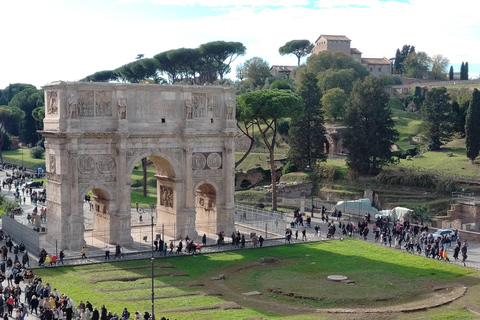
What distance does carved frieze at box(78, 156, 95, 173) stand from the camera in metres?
43.2

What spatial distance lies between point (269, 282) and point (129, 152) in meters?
14.1

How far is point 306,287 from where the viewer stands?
117ft

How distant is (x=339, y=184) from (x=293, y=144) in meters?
7.38

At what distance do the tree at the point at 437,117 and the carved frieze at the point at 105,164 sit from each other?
44.3 metres

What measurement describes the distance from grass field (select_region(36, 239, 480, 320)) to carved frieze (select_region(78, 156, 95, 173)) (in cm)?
695

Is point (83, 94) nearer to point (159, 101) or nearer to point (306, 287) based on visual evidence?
point (159, 101)

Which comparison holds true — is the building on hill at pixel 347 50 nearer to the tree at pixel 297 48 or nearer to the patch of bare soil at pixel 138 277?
the tree at pixel 297 48

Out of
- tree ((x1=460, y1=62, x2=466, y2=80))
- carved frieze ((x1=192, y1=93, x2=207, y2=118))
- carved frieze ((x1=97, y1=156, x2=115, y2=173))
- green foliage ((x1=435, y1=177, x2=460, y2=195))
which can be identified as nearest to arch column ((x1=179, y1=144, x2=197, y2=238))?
carved frieze ((x1=192, y1=93, x2=207, y2=118))

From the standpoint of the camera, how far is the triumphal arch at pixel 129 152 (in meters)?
42.8

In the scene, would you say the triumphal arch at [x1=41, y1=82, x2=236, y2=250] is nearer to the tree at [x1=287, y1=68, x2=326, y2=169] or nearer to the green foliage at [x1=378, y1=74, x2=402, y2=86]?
the tree at [x1=287, y1=68, x2=326, y2=169]

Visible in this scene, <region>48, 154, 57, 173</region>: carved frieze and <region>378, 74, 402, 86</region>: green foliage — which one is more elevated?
<region>378, 74, 402, 86</region>: green foliage

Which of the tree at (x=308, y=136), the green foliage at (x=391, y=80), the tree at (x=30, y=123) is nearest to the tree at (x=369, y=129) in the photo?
the tree at (x=308, y=136)

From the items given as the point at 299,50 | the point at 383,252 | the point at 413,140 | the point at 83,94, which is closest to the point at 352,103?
the point at 413,140

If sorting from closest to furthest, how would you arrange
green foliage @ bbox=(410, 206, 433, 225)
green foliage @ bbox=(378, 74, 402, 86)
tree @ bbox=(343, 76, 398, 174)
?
green foliage @ bbox=(410, 206, 433, 225), tree @ bbox=(343, 76, 398, 174), green foliage @ bbox=(378, 74, 402, 86)
